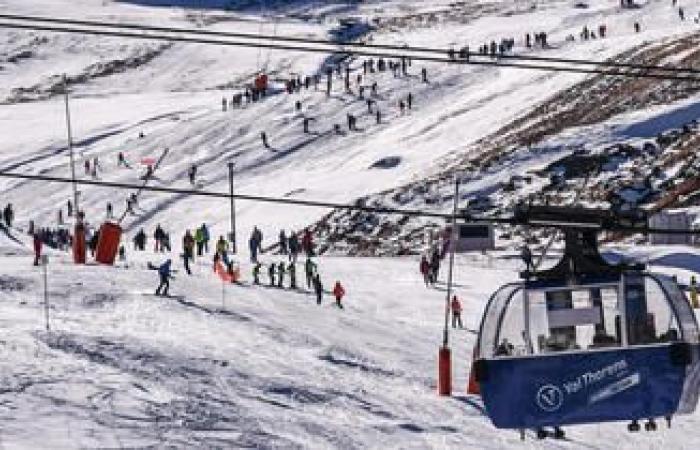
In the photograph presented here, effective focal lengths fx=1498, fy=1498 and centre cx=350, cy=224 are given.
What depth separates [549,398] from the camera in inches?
624

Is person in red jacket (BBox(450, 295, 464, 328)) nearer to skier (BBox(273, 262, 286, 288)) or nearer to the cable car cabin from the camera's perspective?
skier (BBox(273, 262, 286, 288))

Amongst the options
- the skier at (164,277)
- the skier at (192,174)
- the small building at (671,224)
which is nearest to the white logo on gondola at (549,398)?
the skier at (164,277)

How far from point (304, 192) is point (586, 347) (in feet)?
176

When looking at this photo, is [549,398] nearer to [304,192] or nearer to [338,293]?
[338,293]

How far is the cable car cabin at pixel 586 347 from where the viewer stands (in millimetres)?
15531

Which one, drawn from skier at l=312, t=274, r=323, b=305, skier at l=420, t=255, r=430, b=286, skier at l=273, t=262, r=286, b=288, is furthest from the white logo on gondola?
skier at l=420, t=255, r=430, b=286

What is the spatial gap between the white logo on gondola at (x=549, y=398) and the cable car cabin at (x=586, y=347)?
11 millimetres

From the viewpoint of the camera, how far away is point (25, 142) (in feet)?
295

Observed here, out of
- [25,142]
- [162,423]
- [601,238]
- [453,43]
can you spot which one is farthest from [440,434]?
[453,43]

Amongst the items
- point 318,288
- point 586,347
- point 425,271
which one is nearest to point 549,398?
point 586,347

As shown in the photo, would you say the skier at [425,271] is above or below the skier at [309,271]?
below

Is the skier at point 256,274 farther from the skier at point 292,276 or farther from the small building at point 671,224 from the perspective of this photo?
the small building at point 671,224

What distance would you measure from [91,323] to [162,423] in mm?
9468

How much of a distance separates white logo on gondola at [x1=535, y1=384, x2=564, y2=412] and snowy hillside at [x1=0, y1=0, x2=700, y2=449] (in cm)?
255
